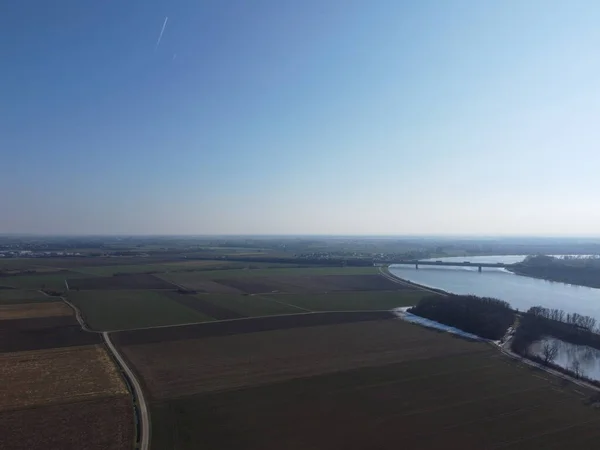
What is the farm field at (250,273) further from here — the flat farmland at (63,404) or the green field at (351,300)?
the flat farmland at (63,404)

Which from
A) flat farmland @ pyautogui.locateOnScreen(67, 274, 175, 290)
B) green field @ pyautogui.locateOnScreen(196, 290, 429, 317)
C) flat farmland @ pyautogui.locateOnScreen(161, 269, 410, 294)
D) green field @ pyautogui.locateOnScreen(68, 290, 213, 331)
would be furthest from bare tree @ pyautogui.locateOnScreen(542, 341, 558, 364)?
flat farmland @ pyautogui.locateOnScreen(67, 274, 175, 290)

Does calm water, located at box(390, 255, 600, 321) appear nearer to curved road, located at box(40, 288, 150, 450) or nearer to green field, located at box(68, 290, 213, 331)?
green field, located at box(68, 290, 213, 331)

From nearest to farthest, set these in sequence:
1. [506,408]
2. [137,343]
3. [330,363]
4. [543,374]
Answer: [506,408], [543,374], [330,363], [137,343]

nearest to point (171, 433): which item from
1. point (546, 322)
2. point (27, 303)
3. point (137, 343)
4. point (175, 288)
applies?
point (137, 343)

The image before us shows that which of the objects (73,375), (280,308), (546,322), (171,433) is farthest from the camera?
(280,308)

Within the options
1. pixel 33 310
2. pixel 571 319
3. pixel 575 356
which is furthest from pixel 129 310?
pixel 571 319

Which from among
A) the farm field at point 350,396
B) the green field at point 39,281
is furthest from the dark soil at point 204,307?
the green field at point 39,281

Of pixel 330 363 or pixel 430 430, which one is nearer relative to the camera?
pixel 430 430

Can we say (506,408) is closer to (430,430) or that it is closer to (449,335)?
(430,430)
